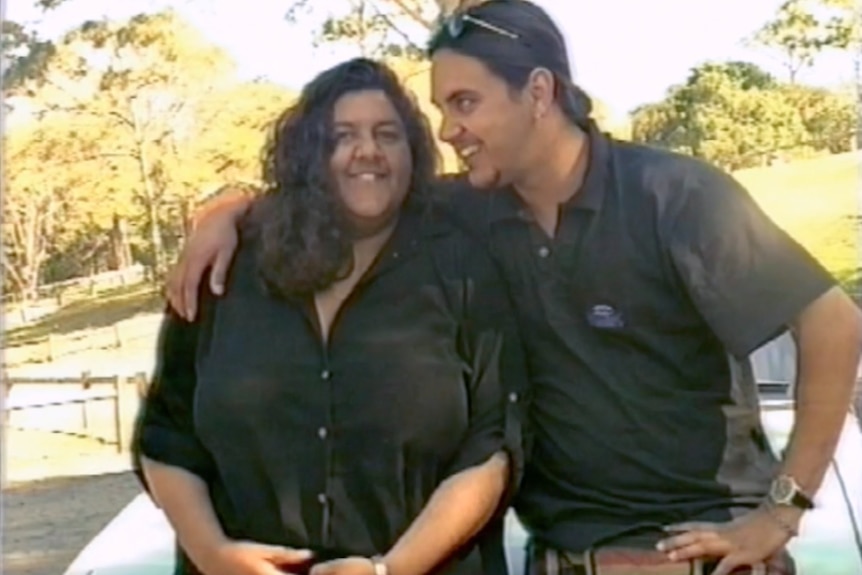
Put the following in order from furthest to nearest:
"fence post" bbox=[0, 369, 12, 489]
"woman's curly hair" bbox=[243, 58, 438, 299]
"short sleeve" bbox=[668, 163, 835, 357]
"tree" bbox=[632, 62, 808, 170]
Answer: "fence post" bbox=[0, 369, 12, 489] → "tree" bbox=[632, 62, 808, 170] → "woman's curly hair" bbox=[243, 58, 438, 299] → "short sleeve" bbox=[668, 163, 835, 357]

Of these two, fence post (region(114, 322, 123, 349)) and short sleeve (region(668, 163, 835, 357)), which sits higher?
short sleeve (region(668, 163, 835, 357))

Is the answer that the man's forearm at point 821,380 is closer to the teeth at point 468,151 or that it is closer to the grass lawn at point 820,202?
the grass lawn at point 820,202

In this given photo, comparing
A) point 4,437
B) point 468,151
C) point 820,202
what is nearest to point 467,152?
point 468,151

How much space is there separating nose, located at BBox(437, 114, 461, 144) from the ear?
3.4 inches

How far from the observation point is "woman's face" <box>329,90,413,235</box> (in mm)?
1584

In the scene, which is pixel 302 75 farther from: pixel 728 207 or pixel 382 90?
pixel 728 207

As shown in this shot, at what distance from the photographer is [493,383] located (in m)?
1.56

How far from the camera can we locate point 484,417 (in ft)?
5.12

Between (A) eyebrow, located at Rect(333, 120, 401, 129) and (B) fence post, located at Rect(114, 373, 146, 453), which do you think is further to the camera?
(B) fence post, located at Rect(114, 373, 146, 453)

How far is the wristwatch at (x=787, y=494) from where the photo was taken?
1.52 m

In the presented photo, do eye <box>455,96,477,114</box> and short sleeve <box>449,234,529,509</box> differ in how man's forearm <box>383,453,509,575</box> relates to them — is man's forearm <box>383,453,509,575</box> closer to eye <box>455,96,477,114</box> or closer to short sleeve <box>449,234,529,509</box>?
short sleeve <box>449,234,529,509</box>

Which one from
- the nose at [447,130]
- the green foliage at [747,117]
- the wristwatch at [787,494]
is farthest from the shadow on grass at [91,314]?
the wristwatch at [787,494]

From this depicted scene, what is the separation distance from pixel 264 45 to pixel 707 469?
2.44ft

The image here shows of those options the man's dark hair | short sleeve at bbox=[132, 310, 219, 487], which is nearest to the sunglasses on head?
the man's dark hair
